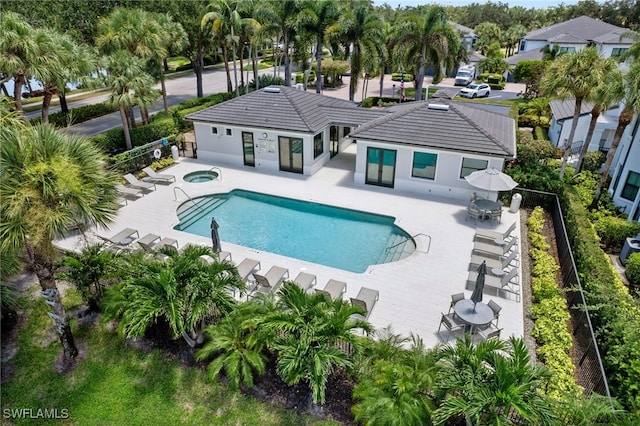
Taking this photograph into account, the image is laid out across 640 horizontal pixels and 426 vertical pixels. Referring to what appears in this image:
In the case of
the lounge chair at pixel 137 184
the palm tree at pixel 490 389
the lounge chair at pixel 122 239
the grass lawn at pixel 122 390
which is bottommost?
the grass lawn at pixel 122 390

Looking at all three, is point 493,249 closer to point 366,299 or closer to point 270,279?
point 366,299

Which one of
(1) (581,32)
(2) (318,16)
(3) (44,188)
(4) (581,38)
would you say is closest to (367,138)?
(3) (44,188)

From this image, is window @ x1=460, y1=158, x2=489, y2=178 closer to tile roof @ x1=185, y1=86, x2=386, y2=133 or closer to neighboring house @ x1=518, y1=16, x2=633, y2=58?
tile roof @ x1=185, y1=86, x2=386, y2=133

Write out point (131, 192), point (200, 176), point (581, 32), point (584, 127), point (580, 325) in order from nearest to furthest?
point (580, 325)
point (131, 192)
point (200, 176)
point (584, 127)
point (581, 32)

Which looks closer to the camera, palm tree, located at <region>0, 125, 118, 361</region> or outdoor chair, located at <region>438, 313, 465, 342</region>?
palm tree, located at <region>0, 125, 118, 361</region>

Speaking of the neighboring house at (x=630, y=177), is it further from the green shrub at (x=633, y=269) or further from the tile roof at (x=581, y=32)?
the tile roof at (x=581, y=32)

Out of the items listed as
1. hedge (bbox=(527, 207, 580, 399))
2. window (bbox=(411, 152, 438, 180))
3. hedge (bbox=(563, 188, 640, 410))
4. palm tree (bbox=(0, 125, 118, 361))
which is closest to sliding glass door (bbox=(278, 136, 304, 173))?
window (bbox=(411, 152, 438, 180))

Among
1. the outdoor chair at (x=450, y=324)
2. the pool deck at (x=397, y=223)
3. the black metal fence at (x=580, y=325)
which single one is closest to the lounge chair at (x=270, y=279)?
the pool deck at (x=397, y=223)
